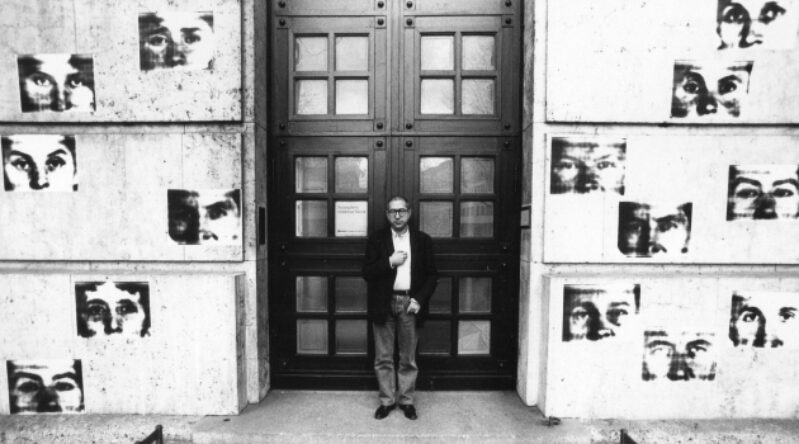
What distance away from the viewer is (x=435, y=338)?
4094 millimetres

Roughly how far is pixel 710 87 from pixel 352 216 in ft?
12.7

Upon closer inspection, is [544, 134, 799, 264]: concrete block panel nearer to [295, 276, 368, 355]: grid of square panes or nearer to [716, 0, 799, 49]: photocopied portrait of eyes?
[716, 0, 799, 49]: photocopied portrait of eyes

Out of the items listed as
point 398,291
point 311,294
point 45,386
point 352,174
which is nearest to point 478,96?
point 352,174

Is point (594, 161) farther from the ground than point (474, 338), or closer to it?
farther from the ground

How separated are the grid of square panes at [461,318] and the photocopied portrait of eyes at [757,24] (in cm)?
340

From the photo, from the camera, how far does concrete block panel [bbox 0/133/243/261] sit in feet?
11.9

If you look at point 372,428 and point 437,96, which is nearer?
point 372,428

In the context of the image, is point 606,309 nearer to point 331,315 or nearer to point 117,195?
point 331,315

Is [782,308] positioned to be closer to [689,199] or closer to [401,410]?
[689,199]

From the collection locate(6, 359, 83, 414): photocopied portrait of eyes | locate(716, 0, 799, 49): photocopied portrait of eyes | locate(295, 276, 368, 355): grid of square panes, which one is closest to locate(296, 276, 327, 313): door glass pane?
locate(295, 276, 368, 355): grid of square panes

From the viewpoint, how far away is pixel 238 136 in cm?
361

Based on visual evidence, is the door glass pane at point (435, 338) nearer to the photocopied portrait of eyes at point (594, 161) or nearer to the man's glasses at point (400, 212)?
the man's glasses at point (400, 212)

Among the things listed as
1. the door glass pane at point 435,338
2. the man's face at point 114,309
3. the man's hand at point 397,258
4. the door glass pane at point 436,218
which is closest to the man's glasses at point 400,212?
the man's hand at point 397,258

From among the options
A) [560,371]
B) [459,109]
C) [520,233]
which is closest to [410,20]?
[459,109]
